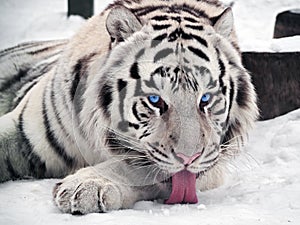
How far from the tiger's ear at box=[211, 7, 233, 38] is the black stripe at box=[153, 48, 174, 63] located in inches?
7.1

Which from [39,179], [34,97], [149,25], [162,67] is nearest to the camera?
[162,67]

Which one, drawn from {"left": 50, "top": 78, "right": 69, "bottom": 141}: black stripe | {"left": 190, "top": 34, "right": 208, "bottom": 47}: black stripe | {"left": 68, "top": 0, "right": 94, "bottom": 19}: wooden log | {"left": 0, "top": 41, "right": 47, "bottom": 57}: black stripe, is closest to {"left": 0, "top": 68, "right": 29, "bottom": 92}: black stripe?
{"left": 0, "top": 41, "right": 47, "bottom": 57}: black stripe

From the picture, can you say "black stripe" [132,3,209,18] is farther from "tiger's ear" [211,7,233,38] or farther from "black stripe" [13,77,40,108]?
"black stripe" [13,77,40,108]

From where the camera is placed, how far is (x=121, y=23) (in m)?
1.73

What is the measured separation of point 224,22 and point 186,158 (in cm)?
44

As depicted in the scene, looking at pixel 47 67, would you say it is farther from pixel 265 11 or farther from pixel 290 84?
pixel 265 11

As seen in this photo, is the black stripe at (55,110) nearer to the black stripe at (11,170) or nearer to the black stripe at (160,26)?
the black stripe at (11,170)

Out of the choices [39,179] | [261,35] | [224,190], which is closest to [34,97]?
[39,179]

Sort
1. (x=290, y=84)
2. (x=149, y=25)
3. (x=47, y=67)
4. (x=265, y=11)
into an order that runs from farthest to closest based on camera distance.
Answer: (x=265, y=11) → (x=290, y=84) → (x=47, y=67) → (x=149, y=25)

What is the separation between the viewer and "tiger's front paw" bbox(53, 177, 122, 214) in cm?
157

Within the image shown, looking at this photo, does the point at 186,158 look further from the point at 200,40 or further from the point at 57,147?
the point at 57,147

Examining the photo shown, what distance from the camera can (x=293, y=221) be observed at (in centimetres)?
153

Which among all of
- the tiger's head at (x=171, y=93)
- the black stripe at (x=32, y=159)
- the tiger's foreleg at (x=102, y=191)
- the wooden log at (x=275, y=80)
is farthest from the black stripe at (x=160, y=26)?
the wooden log at (x=275, y=80)

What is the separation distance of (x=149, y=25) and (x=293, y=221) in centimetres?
63
